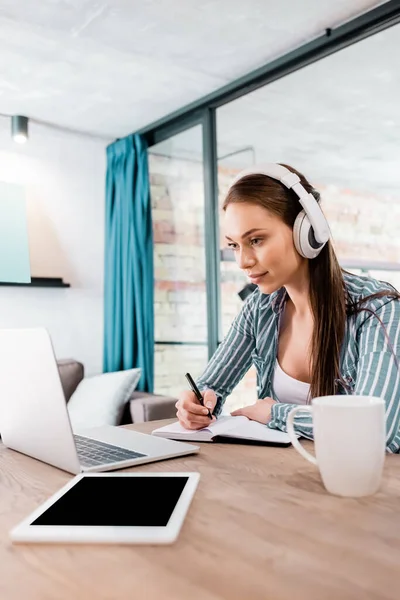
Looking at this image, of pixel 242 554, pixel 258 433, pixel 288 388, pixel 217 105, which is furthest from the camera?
pixel 217 105

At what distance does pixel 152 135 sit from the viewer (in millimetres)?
3900

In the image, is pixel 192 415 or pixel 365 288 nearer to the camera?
pixel 192 415

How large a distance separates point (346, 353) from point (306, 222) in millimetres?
314

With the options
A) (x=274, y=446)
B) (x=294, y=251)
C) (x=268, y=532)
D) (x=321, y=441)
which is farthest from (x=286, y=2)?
(x=268, y=532)

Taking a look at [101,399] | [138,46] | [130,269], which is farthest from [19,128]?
[101,399]

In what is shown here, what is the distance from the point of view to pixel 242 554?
1.94 ft

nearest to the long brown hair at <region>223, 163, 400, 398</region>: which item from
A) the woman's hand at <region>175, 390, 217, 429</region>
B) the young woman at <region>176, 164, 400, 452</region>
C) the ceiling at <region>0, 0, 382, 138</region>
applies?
the young woman at <region>176, 164, 400, 452</region>

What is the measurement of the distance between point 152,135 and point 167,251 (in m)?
0.78

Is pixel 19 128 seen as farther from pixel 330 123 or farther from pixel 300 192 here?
pixel 300 192

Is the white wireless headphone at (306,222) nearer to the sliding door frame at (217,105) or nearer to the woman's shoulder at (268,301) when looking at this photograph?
the woman's shoulder at (268,301)

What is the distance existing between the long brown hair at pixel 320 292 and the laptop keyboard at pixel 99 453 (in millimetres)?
477

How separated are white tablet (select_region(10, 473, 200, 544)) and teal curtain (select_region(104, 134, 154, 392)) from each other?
292cm

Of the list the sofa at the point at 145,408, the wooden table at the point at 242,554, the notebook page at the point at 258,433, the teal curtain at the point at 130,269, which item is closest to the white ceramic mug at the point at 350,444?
the wooden table at the point at 242,554

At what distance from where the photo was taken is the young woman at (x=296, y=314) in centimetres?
124
